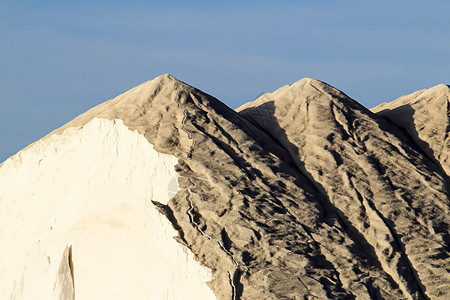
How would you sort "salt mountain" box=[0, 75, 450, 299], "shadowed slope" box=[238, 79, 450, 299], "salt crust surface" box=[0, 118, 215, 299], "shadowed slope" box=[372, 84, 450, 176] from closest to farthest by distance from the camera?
"salt mountain" box=[0, 75, 450, 299] → "salt crust surface" box=[0, 118, 215, 299] → "shadowed slope" box=[238, 79, 450, 299] → "shadowed slope" box=[372, 84, 450, 176]

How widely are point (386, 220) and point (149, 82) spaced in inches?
234

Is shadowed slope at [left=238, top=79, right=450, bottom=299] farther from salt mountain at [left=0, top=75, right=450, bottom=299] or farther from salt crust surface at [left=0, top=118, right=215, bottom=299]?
salt crust surface at [left=0, top=118, right=215, bottom=299]

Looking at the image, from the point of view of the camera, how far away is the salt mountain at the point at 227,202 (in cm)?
1399

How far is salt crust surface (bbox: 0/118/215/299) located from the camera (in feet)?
46.9

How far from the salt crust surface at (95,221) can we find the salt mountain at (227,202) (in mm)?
28

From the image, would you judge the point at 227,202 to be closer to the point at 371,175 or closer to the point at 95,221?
the point at 95,221

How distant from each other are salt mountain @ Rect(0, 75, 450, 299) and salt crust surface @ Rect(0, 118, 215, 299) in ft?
0.09

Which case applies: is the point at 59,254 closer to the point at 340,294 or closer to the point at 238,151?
the point at 238,151

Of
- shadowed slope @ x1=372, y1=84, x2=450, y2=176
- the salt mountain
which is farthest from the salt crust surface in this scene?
shadowed slope @ x1=372, y1=84, x2=450, y2=176

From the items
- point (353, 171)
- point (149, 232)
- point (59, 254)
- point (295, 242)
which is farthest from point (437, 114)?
point (59, 254)

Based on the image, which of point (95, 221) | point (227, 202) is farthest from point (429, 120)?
point (95, 221)

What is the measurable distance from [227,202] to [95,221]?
274cm

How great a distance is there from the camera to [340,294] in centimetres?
1363

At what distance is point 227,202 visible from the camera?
14.6 meters
